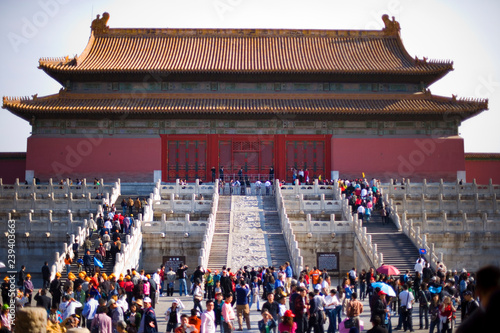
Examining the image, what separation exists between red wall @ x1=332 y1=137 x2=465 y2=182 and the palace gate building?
58mm

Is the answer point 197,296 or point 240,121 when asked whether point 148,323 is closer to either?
point 197,296

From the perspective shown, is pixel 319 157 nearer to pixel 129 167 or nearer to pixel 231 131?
pixel 231 131

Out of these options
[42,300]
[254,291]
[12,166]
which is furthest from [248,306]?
[12,166]

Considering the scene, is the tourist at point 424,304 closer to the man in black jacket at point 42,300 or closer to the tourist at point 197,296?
the tourist at point 197,296

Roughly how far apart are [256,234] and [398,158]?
15.2 meters

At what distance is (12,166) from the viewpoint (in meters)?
40.3

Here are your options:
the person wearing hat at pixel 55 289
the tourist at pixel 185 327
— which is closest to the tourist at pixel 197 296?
the tourist at pixel 185 327

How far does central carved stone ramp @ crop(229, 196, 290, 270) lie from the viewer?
24.3m

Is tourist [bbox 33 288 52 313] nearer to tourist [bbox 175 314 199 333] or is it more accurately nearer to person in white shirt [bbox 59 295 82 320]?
person in white shirt [bbox 59 295 82 320]

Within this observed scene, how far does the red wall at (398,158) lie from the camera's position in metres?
38.9

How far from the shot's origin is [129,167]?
39062 mm

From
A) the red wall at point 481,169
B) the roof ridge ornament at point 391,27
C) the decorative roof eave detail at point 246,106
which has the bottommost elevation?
the red wall at point 481,169

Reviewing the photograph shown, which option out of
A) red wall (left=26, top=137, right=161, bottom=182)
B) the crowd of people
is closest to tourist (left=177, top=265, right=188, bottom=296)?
the crowd of people

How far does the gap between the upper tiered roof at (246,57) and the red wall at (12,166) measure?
5328 mm
